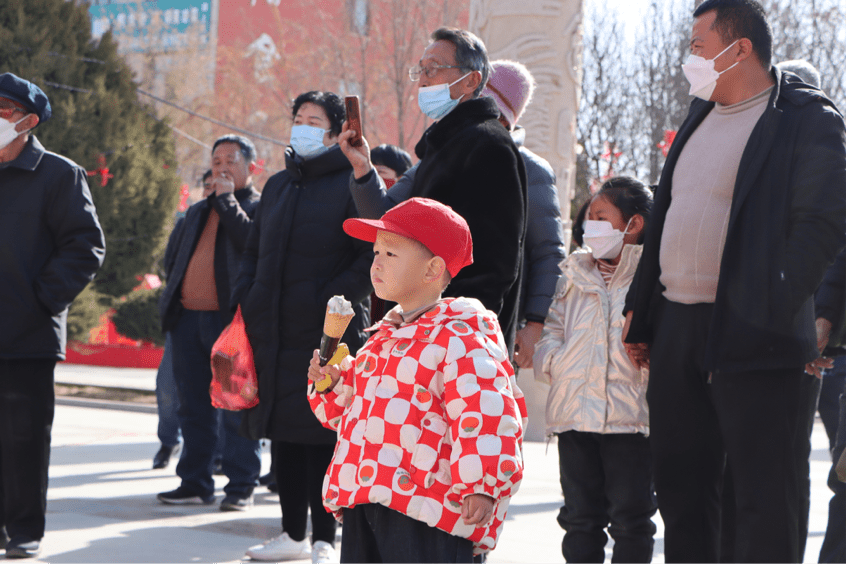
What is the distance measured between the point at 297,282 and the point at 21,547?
171 centimetres

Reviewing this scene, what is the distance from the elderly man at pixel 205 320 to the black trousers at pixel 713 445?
3262 millimetres

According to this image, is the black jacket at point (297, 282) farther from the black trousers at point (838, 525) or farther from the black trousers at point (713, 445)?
the black trousers at point (838, 525)

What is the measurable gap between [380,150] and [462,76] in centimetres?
258

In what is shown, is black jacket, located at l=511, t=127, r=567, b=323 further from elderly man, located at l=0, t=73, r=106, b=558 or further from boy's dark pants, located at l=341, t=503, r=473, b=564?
elderly man, located at l=0, t=73, r=106, b=558

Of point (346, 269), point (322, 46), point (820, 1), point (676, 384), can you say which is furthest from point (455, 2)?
point (676, 384)

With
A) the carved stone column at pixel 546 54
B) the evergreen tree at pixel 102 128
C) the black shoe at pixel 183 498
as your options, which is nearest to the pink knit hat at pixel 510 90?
the black shoe at pixel 183 498

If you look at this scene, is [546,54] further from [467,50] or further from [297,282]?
[467,50]

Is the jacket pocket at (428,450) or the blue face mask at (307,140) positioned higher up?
the blue face mask at (307,140)

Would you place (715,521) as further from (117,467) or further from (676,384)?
(117,467)

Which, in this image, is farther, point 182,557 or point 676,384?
point 182,557

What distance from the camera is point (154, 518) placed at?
560 centimetres

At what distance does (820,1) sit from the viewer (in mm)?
20203

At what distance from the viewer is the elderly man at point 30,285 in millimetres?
4520

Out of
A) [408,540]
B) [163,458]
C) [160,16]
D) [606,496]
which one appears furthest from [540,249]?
[160,16]
